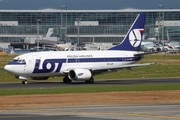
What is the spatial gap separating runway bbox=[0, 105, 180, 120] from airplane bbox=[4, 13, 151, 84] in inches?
909

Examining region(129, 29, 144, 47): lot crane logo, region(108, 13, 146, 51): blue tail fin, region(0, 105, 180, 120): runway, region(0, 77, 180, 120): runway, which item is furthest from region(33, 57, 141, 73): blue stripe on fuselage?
region(0, 105, 180, 120): runway

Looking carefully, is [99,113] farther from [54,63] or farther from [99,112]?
[54,63]

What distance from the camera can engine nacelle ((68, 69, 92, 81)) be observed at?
59250 mm

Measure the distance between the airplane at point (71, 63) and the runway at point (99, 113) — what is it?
2310 centimetres

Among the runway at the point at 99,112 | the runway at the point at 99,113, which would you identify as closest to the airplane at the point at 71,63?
the runway at the point at 99,112

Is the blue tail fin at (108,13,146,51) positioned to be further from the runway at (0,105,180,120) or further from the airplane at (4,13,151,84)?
the runway at (0,105,180,120)

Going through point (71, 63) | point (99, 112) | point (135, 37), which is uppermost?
point (135, 37)

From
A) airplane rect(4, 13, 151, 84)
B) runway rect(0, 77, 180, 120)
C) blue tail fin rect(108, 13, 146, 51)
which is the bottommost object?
runway rect(0, 77, 180, 120)

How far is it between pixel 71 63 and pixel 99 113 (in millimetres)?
28524

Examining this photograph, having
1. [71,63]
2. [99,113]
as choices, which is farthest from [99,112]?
[71,63]

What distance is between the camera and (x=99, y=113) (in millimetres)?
32312

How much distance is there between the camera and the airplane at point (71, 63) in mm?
58594

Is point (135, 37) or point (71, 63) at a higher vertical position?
point (135, 37)

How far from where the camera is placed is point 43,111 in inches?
1323
